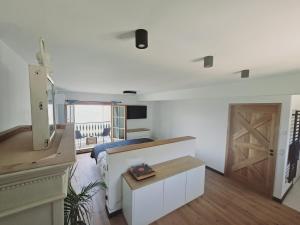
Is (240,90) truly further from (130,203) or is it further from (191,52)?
(130,203)

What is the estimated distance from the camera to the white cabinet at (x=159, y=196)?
200 cm

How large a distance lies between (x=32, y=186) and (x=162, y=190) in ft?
6.59

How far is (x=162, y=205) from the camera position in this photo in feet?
7.45

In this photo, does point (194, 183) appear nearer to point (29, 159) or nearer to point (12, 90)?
point (29, 159)

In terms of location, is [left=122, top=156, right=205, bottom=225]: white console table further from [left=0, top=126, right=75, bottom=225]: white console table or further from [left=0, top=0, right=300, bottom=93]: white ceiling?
[left=0, top=0, right=300, bottom=93]: white ceiling

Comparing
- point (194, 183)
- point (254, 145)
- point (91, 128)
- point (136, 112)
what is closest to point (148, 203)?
point (194, 183)

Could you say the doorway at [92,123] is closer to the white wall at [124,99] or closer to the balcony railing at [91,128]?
the balcony railing at [91,128]

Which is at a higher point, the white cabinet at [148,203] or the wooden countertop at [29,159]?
the wooden countertop at [29,159]

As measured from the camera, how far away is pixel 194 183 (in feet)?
8.84

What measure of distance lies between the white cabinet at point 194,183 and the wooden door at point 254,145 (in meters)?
1.25

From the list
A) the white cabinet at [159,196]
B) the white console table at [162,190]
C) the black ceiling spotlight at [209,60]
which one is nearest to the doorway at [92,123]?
the white console table at [162,190]

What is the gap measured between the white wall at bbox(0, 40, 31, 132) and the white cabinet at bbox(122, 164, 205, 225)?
5.23ft

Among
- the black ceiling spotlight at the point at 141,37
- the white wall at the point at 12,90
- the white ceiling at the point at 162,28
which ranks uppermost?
the white ceiling at the point at 162,28

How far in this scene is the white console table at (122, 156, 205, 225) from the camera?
2.01 meters
